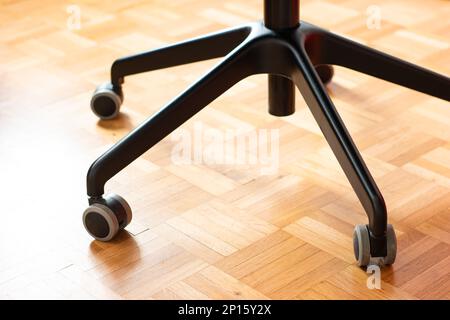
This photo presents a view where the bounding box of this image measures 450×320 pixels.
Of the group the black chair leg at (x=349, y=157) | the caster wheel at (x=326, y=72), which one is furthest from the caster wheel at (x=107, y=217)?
the caster wheel at (x=326, y=72)

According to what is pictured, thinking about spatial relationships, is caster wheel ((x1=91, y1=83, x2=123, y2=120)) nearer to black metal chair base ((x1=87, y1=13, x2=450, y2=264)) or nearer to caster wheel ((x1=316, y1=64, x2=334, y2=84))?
black metal chair base ((x1=87, y1=13, x2=450, y2=264))

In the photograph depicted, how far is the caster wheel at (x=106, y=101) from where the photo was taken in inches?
70.4

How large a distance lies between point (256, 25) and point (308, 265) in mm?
416

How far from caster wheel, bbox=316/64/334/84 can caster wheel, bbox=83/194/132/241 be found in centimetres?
65

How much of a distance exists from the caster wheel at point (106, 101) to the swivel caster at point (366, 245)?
0.68 metres

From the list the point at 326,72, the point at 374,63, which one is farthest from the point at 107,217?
the point at 326,72

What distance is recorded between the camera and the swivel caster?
127cm

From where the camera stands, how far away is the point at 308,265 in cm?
133

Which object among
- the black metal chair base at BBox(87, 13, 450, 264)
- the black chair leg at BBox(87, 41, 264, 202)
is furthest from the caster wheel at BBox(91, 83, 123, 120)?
the black chair leg at BBox(87, 41, 264, 202)

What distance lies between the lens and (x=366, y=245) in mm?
1274

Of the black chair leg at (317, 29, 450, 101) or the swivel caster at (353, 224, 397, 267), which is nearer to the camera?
the swivel caster at (353, 224, 397, 267)

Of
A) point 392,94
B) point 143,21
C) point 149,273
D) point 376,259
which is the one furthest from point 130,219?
point 143,21

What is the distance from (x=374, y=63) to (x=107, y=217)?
0.52m
